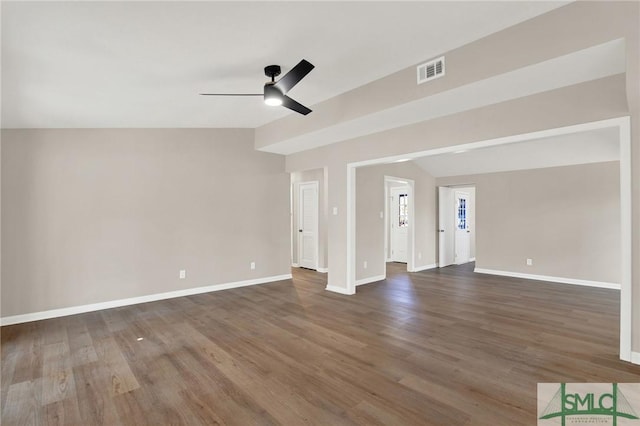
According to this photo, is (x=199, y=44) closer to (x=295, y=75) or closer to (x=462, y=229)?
(x=295, y=75)

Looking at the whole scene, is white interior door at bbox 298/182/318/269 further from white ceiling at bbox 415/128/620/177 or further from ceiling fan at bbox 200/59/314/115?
ceiling fan at bbox 200/59/314/115

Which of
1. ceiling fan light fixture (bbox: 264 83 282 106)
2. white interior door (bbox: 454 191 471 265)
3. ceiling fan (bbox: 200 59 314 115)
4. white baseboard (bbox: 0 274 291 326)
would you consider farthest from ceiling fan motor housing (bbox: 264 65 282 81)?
white interior door (bbox: 454 191 471 265)

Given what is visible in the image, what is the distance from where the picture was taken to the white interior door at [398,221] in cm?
872

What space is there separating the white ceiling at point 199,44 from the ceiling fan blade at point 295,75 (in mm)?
278

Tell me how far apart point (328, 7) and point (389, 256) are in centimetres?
761

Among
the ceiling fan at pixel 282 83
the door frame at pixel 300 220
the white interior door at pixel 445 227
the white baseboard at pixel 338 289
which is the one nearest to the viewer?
the ceiling fan at pixel 282 83

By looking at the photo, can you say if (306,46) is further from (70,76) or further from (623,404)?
(623,404)

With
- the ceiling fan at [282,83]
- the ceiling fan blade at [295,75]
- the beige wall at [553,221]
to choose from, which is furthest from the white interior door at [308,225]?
the ceiling fan blade at [295,75]

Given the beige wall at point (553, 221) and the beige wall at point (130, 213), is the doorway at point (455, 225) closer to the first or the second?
the beige wall at point (553, 221)

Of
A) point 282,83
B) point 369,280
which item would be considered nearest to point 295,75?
point 282,83

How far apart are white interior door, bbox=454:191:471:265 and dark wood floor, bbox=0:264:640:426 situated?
12.2 ft

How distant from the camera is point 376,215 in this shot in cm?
634

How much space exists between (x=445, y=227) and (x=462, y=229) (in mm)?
1078

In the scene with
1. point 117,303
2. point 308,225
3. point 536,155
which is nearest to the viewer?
point 117,303
